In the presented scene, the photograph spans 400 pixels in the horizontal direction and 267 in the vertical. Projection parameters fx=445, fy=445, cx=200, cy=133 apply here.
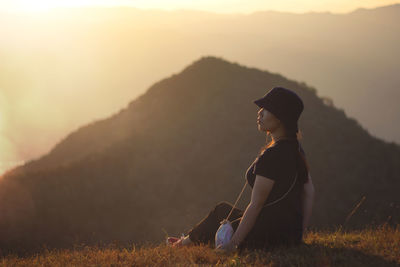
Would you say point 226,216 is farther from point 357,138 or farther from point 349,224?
point 357,138

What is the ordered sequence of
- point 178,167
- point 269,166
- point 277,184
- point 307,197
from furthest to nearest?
point 178,167
point 307,197
point 277,184
point 269,166

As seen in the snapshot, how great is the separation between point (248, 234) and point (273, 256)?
513 millimetres

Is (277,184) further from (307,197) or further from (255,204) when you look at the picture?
(307,197)

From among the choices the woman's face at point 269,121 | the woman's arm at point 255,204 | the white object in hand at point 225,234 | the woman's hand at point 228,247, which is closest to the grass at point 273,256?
the woman's hand at point 228,247

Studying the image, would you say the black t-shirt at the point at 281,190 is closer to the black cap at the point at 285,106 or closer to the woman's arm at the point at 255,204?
the woman's arm at the point at 255,204

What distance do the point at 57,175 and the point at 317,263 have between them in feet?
63.2

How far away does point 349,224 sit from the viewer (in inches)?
850

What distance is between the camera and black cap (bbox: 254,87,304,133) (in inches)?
223

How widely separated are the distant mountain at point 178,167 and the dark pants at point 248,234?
12.6m

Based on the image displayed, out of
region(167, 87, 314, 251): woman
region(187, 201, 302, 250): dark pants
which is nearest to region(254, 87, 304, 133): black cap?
region(167, 87, 314, 251): woman

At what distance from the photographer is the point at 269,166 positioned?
18.1ft

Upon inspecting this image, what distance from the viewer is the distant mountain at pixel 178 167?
20.5 meters

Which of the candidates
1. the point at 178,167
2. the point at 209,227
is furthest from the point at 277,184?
the point at 178,167

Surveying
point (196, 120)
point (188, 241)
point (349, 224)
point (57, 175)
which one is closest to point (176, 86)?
point (196, 120)
